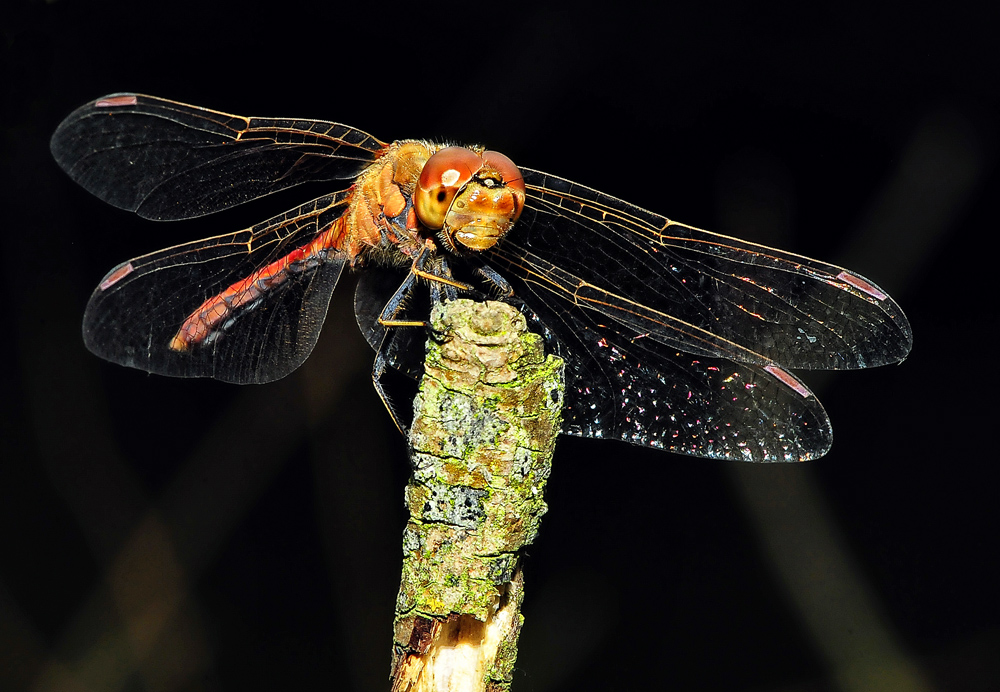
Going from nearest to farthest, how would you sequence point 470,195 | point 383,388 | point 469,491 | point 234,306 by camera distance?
point 469,491, point 470,195, point 383,388, point 234,306

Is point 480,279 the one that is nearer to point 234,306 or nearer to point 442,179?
point 442,179

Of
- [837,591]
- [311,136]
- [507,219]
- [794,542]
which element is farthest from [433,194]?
[837,591]

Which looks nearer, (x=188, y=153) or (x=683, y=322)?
(x=683, y=322)

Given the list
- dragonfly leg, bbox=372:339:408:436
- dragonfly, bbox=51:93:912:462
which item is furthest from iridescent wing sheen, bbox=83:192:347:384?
dragonfly leg, bbox=372:339:408:436

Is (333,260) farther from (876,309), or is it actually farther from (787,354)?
(876,309)

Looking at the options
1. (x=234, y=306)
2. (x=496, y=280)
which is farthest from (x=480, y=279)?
(x=234, y=306)

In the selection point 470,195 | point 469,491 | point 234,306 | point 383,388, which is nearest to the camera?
point 469,491

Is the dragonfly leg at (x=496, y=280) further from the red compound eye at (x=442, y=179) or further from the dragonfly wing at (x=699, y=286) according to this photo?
the red compound eye at (x=442, y=179)
